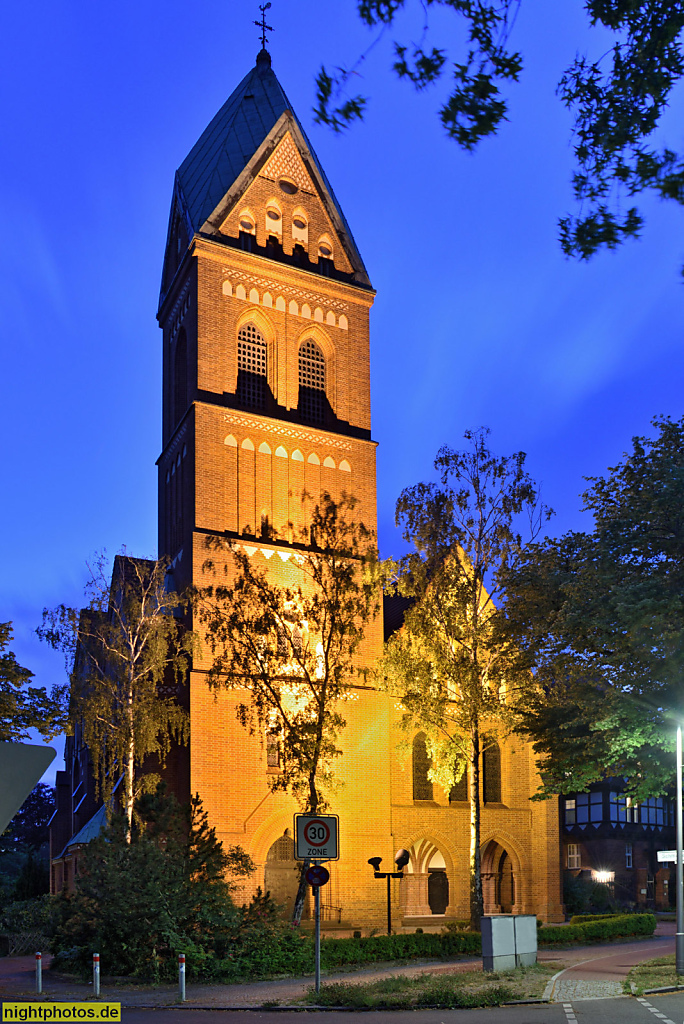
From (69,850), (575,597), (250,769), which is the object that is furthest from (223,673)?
(69,850)

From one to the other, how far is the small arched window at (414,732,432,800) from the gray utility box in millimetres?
14642

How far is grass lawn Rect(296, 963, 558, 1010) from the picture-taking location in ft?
53.0

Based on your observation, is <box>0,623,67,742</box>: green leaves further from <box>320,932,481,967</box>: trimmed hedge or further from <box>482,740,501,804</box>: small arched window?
<box>482,740,501,804</box>: small arched window

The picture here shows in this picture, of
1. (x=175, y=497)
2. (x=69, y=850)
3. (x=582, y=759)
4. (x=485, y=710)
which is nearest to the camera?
(x=582, y=759)

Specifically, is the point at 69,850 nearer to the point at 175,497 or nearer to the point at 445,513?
the point at 175,497

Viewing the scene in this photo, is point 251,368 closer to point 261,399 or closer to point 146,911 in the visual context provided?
point 261,399

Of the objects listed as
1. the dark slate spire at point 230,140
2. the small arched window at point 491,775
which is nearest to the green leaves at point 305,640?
the small arched window at point 491,775

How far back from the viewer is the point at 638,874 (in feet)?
178

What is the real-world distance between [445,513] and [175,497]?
10839 millimetres

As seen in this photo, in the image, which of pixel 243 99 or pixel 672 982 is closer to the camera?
pixel 672 982

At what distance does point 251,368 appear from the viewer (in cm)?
3662

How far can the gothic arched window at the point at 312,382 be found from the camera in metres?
37.7

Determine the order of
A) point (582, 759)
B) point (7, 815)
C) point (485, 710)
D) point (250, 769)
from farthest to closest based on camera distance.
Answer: point (250, 769), point (485, 710), point (582, 759), point (7, 815)

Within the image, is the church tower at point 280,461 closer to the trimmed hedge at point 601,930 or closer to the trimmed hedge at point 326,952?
the trimmed hedge at point 601,930
